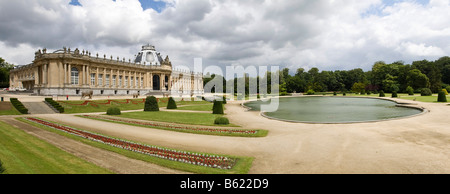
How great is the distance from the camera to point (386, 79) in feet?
253

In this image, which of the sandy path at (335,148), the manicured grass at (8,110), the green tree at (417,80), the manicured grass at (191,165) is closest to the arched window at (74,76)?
the manicured grass at (8,110)

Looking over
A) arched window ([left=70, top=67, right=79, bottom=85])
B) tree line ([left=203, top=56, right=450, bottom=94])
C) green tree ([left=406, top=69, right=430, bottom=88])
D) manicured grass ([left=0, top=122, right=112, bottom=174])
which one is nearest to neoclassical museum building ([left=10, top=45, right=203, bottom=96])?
arched window ([left=70, top=67, right=79, bottom=85])

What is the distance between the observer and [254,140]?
38.4 feet

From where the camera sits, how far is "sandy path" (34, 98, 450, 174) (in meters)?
7.24

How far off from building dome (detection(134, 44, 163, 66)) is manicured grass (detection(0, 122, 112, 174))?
247 ft

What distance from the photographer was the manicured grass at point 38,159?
6.75 m

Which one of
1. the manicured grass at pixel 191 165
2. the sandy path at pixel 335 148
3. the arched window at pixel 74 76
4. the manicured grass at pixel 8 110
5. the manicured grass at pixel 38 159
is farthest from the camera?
the arched window at pixel 74 76

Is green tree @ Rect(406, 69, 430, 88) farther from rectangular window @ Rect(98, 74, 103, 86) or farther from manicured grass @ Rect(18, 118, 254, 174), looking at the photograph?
rectangular window @ Rect(98, 74, 103, 86)

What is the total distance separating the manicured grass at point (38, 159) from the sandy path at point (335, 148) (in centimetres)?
370

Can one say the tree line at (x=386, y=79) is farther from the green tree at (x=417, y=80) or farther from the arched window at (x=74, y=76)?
the arched window at (x=74, y=76)

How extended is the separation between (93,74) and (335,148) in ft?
215
